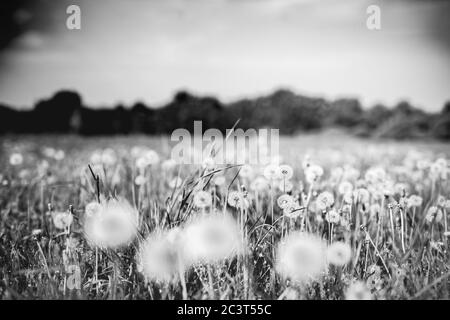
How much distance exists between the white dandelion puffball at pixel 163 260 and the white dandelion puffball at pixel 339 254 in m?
0.59

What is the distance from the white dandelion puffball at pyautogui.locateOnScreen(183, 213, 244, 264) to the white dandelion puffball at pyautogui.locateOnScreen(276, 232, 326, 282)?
0.59ft

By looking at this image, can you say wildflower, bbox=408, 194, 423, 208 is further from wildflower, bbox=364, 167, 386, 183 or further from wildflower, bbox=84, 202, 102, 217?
wildflower, bbox=84, 202, 102, 217

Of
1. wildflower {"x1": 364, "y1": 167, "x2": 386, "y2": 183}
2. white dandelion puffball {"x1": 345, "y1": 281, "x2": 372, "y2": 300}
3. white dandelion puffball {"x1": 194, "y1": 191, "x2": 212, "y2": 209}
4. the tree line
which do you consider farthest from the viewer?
the tree line

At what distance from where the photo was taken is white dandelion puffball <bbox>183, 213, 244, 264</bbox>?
54.1 inches

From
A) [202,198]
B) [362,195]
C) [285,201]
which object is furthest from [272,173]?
[362,195]

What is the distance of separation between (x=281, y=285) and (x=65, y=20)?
186cm

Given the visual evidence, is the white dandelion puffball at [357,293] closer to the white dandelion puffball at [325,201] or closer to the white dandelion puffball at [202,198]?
the white dandelion puffball at [325,201]

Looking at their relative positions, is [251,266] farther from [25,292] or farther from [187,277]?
[25,292]

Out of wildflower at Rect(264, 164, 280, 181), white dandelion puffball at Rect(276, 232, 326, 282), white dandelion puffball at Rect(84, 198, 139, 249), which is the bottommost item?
white dandelion puffball at Rect(276, 232, 326, 282)

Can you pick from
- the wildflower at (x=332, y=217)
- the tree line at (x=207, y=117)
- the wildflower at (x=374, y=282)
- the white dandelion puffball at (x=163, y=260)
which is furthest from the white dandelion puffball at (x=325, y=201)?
the tree line at (x=207, y=117)

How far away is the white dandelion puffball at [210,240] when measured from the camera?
137 cm

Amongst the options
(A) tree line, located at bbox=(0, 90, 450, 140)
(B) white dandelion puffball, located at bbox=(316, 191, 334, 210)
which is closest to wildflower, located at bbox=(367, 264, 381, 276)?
(B) white dandelion puffball, located at bbox=(316, 191, 334, 210)
